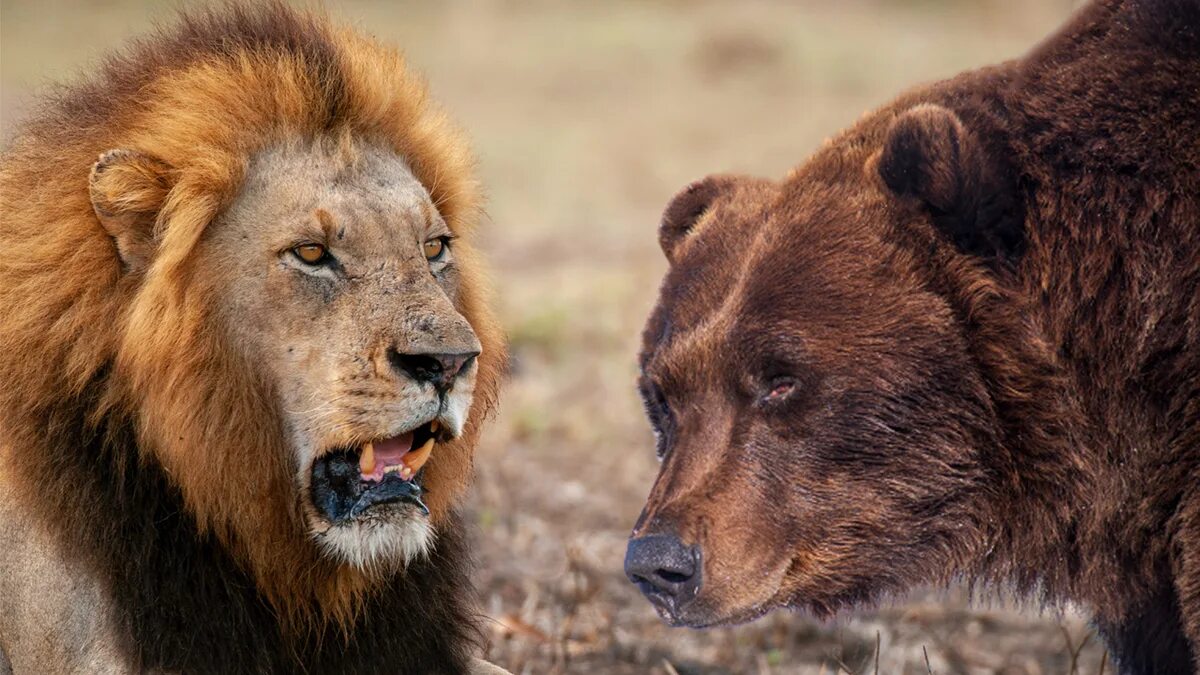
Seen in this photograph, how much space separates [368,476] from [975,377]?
149cm

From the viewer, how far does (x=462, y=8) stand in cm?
3020

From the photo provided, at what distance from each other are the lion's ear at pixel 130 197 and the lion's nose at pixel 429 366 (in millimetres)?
687

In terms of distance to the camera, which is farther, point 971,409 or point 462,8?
point 462,8

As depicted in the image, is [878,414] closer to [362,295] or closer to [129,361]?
[362,295]

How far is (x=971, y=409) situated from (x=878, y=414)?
0.23 m

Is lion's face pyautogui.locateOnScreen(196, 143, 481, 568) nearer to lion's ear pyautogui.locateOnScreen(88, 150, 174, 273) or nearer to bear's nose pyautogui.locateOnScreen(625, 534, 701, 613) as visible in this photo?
lion's ear pyautogui.locateOnScreen(88, 150, 174, 273)

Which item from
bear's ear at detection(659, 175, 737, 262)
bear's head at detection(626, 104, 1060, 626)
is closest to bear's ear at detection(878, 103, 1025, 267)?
bear's head at detection(626, 104, 1060, 626)

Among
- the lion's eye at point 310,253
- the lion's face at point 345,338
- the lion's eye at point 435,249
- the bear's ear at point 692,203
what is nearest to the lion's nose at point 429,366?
the lion's face at point 345,338

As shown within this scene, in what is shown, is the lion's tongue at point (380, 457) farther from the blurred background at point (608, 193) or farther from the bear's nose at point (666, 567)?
the blurred background at point (608, 193)

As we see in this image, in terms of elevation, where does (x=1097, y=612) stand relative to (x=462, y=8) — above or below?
below

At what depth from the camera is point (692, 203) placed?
4.85 m

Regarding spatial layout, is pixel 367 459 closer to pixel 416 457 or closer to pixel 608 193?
pixel 416 457

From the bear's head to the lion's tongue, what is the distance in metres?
0.65

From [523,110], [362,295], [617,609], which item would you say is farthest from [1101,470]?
[523,110]
